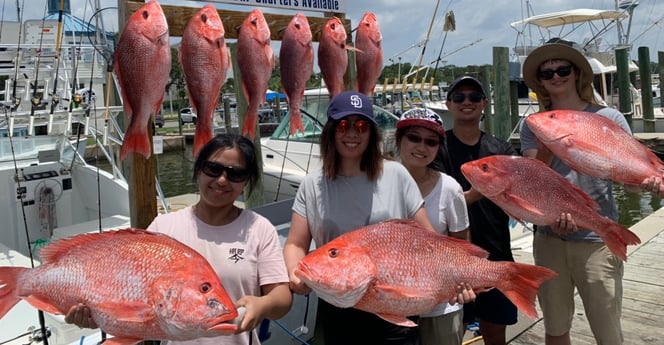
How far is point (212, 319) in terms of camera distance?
145 cm

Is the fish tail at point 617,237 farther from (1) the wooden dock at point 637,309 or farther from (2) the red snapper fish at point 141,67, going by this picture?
(2) the red snapper fish at point 141,67

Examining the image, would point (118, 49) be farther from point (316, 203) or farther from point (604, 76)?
point (604, 76)

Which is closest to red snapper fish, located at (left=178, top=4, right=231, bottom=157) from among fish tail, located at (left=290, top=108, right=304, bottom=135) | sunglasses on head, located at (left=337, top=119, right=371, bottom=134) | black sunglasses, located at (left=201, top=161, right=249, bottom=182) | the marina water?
black sunglasses, located at (left=201, top=161, right=249, bottom=182)

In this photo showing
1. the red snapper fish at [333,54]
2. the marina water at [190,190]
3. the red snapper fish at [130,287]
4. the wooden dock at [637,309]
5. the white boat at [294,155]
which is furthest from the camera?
the marina water at [190,190]

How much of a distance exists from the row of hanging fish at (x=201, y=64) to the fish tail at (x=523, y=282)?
4.51ft

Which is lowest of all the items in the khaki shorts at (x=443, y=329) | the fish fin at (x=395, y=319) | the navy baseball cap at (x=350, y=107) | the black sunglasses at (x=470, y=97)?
the khaki shorts at (x=443, y=329)

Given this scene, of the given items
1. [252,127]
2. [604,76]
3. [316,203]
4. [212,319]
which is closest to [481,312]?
[316,203]

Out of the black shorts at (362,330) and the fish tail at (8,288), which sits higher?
the fish tail at (8,288)

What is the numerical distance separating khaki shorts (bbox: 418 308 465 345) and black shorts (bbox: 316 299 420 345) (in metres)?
0.23

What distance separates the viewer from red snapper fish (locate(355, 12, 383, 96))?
3.06 meters

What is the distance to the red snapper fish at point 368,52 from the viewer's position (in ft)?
10.0

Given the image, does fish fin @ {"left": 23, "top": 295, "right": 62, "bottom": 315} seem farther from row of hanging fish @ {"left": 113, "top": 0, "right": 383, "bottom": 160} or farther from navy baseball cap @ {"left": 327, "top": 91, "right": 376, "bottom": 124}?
navy baseball cap @ {"left": 327, "top": 91, "right": 376, "bottom": 124}

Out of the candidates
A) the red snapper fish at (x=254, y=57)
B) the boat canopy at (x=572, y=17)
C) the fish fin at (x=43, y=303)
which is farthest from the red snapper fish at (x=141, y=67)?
the boat canopy at (x=572, y=17)

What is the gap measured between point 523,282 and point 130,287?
56.3 inches
